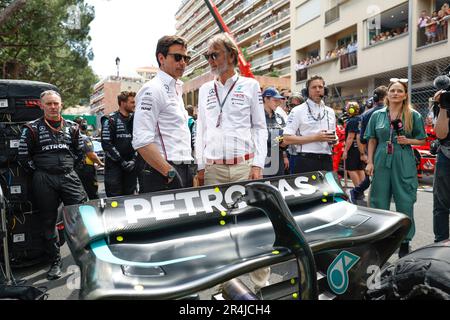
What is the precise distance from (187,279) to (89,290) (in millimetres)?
298

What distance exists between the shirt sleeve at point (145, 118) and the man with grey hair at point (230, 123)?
1.56 ft

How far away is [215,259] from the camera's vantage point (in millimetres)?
1312

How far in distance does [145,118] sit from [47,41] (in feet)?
51.6

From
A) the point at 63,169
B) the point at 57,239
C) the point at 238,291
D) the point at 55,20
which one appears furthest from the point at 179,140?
the point at 55,20

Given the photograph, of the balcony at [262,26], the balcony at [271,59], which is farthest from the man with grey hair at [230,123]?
the balcony at [262,26]

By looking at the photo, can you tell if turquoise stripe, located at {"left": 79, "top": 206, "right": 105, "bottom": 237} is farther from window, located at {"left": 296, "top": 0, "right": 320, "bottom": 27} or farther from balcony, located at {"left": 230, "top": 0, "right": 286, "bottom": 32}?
balcony, located at {"left": 230, "top": 0, "right": 286, "bottom": 32}

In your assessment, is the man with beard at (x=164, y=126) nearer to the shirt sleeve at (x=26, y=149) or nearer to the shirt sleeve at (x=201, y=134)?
the shirt sleeve at (x=201, y=134)

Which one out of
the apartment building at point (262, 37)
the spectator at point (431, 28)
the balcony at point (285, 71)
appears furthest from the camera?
the balcony at point (285, 71)

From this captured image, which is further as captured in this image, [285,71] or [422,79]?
[285,71]

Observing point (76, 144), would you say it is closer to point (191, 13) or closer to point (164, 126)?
point (164, 126)

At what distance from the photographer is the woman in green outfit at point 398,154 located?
11.6ft

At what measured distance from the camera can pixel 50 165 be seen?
3.54 m

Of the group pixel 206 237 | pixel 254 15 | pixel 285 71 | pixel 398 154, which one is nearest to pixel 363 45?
pixel 398 154

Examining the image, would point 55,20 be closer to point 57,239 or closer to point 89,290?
point 57,239
